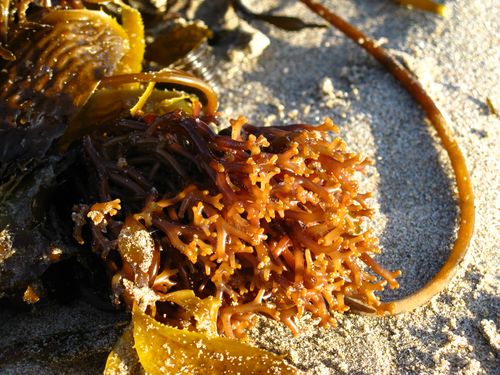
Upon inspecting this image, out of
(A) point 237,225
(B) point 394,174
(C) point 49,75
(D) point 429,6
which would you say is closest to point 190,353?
(A) point 237,225

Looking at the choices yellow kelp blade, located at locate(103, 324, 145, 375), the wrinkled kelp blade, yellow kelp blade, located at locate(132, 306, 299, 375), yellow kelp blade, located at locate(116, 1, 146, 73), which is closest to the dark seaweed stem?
yellow kelp blade, located at locate(132, 306, 299, 375)

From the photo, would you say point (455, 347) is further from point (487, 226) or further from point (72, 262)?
point (72, 262)

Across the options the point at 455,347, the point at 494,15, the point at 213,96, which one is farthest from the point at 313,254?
the point at 494,15

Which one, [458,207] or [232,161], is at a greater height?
[232,161]

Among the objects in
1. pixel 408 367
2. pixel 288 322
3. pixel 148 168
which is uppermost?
pixel 148 168

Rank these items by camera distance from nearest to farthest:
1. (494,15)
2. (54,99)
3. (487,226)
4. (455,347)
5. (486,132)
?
(455,347) → (54,99) → (487,226) → (486,132) → (494,15)

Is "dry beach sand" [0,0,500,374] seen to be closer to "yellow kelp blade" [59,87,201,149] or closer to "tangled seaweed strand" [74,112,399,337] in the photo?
"tangled seaweed strand" [74,112,399,337]
